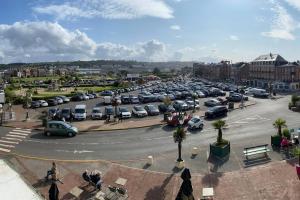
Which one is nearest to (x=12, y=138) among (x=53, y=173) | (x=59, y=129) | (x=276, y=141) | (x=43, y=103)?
(x=59, y=129)

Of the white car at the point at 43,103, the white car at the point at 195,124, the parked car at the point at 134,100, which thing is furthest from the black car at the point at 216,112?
the white car at the point at 43,103

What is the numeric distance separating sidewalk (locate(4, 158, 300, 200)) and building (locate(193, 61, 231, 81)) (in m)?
131

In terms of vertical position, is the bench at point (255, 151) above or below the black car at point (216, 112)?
below

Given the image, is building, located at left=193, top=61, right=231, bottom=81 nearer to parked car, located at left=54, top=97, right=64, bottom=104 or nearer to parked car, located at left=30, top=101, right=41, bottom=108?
parked car, located at left=54, top=97, right=64, bottom=104

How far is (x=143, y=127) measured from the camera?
41.6m

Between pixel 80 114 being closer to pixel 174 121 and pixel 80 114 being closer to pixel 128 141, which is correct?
pixel 174 121

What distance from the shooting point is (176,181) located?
951 inches

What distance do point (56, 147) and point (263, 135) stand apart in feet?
65.1

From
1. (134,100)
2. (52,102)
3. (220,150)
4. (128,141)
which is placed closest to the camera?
(220,150)

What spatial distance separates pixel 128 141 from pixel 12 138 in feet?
39.8

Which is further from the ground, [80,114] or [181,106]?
[181,106]

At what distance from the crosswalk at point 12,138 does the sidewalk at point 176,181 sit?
6.58 metres

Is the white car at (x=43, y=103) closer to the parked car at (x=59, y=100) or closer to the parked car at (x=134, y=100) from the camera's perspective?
the parked car at (x=59, y=100)

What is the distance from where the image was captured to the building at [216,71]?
154500 millimetres
